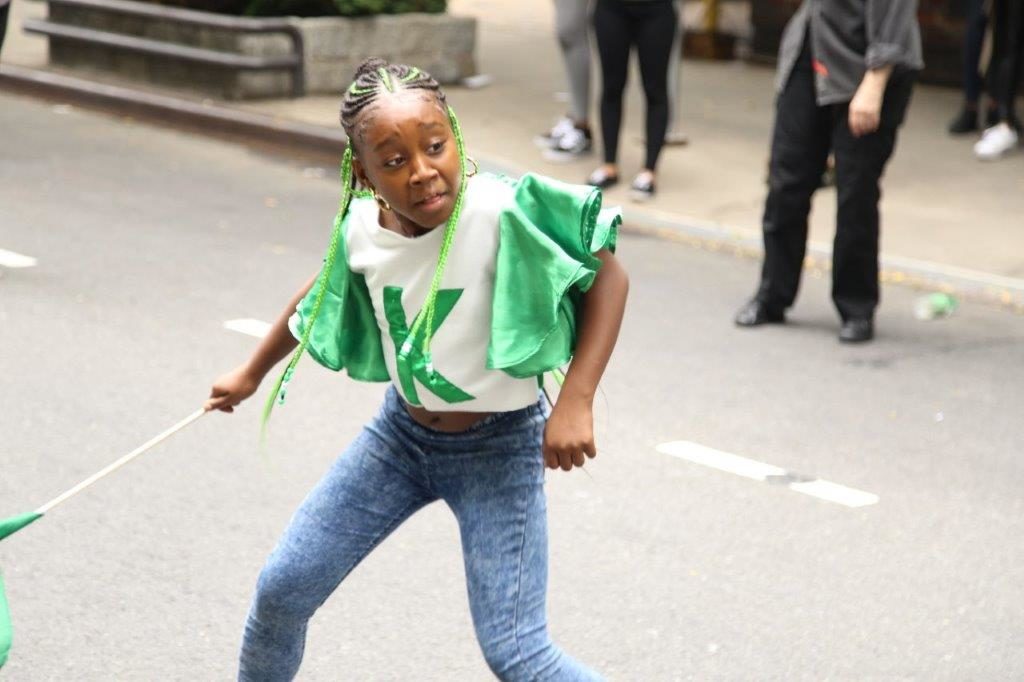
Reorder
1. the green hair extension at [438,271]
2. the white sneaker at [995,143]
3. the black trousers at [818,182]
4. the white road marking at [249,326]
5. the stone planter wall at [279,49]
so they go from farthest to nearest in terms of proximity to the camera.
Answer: the stone planter wall at [279,49] < the white sneaker at [995,143] < the black trousers at [818,182] < the white road marking at [249,326] < the green hair extension at [438,271]

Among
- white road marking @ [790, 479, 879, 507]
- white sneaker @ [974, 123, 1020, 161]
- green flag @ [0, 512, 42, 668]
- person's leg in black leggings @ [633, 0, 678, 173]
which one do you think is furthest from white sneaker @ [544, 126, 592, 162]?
green flag @ [0, 512, 42, 668]

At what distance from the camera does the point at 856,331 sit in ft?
23.6

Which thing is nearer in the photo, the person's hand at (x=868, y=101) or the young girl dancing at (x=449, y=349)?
the young girl dancing at (x=449, y=349)

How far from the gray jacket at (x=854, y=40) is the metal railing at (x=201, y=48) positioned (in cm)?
587

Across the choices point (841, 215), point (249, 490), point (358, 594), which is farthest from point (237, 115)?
point (358, 594)

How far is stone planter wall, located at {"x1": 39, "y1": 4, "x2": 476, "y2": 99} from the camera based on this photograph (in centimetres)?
1222

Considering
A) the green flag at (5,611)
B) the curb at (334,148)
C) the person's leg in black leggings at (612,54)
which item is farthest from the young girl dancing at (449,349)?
the person's leg in black leggings at (612,54)

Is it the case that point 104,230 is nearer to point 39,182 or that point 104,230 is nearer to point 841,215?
point 39,182

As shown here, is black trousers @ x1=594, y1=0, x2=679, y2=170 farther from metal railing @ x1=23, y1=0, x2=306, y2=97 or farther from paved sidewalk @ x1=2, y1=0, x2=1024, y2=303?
metal railing @ x1=23, y1=0, x2=306, y2=97

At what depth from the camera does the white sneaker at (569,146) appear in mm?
10547

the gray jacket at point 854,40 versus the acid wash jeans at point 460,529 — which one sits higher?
the gray jacket at point 854,40

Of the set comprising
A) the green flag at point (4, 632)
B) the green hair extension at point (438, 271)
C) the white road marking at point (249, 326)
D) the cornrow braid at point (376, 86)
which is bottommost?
the white road marking at point (249, 326)

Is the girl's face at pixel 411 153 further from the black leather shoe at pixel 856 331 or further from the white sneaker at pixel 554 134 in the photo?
the white sneaker at pixel 554 134

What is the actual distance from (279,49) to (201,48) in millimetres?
652
